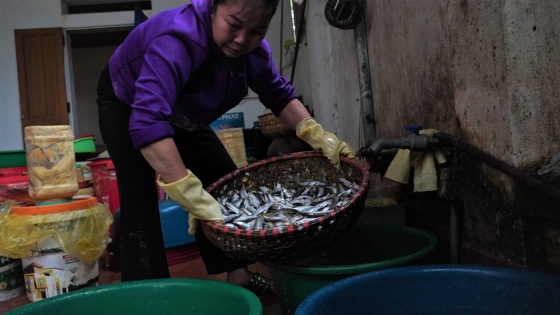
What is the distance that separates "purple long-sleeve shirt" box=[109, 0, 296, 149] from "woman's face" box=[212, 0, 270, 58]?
0.06 m

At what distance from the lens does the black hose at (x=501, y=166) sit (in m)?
1.17

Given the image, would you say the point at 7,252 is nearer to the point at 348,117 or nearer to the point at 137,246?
the point at 137,246

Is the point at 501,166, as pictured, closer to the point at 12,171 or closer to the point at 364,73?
the point at 364,73

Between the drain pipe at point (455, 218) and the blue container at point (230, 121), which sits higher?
the blue container at point (230, 121)

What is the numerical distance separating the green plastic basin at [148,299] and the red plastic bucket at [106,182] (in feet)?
8.69

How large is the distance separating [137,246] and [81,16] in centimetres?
703

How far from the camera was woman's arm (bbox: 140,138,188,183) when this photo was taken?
4.70 feet

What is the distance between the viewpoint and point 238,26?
144 centimetres

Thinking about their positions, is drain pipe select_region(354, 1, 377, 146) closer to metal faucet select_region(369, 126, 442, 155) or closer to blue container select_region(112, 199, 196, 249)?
metal faucet select_region(369, 126, 442, 155)

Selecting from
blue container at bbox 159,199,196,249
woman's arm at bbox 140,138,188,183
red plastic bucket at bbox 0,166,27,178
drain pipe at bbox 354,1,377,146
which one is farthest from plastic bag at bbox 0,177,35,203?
drain pipe at bbox 354,1,377,146

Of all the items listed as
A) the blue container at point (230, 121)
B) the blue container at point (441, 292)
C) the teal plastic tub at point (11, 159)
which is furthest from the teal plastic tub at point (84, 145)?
the blue container at point (441, 292)

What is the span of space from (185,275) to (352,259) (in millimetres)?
1123

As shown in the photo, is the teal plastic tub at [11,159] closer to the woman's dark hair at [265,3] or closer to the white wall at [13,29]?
the woman's dark hair at [265,3]

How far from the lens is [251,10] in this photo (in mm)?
1388
